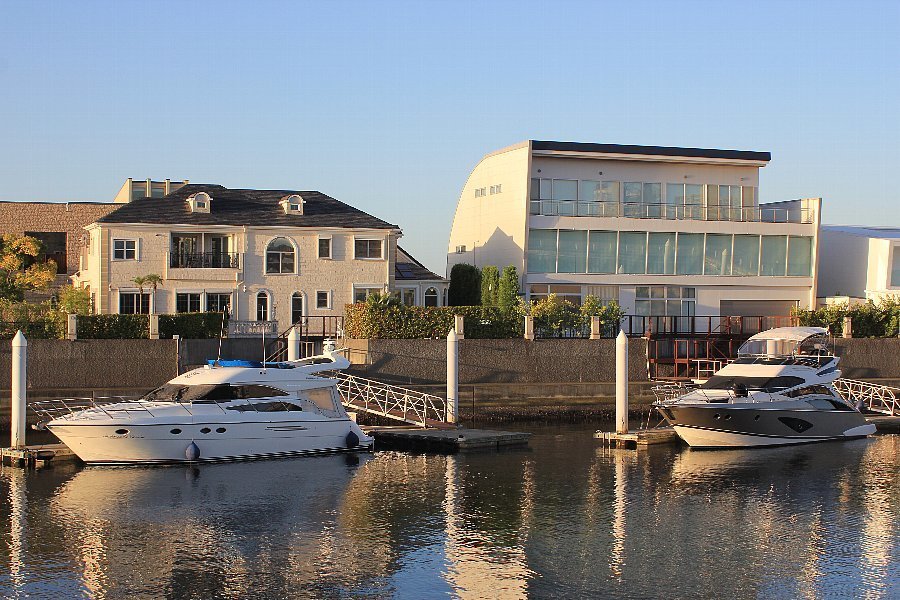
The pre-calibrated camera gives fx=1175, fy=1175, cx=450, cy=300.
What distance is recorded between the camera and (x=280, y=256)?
5747 centimetres

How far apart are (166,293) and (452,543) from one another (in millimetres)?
33256

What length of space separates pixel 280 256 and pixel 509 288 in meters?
11.3

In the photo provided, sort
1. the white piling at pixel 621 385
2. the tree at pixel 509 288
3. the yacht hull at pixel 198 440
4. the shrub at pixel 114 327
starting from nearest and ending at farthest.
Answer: the yacht hull at pixel 198 440
the white piling at pixel 621 385
the shrub at pixel 114 327
the tree at pixel 509 288

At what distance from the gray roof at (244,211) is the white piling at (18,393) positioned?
66.2 ft

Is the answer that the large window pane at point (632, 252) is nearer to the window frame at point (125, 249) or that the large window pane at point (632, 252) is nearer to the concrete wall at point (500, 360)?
the concrete wall at point (500, 360)

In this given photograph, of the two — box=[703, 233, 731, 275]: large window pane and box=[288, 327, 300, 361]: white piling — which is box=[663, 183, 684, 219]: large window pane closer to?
box=[703, 233, 731, 275]: large window pane

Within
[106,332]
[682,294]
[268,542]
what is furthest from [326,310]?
[268,542]

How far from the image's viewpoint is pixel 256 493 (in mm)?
31000

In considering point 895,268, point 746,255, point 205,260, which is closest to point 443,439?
point 205,260

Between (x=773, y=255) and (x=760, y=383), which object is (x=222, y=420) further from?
(x=773, y=255)

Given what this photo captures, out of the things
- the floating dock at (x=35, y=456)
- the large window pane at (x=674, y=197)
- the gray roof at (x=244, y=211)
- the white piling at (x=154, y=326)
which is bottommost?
the floating dock at (x=35, y=456)

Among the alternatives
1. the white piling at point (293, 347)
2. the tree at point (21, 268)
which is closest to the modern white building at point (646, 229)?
the white piling at point (293, 347)

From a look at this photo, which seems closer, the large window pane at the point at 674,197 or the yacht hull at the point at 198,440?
the yacht hull at the point at 198,440

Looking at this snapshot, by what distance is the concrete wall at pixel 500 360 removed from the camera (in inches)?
1873
